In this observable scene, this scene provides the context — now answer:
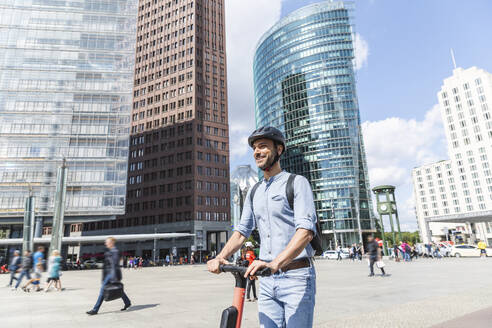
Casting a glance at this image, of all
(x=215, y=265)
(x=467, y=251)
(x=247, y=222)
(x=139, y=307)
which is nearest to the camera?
(x=215, y=265)

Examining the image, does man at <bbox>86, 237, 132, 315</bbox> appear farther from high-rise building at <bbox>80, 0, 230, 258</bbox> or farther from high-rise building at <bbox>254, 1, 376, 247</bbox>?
high-rise building at <bbox>254, 1, 376, 247</bbox>

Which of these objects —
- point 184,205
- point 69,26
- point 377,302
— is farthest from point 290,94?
point 377,302

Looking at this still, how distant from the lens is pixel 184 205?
225ft

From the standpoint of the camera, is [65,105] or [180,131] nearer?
[65,105]

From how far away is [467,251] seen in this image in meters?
32.6

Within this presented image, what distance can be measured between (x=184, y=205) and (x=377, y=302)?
63.4 meters

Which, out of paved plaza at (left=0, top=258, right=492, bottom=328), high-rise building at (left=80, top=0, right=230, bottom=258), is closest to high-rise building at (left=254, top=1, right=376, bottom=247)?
high-rise building at (left=80, top=0, right=230, bottom=258)

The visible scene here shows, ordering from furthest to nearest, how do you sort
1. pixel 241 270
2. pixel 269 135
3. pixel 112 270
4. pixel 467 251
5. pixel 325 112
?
pixel 325 112 → pixel 467 251 → pixel 112 270 → pixel 269 135 → pixel 241 270

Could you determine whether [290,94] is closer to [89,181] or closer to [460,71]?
[460,71]

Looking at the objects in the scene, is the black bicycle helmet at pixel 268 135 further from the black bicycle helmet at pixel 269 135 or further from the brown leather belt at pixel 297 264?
the brown leather belt at pixel 297 264

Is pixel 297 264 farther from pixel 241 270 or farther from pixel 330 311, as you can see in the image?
pixel 330 311

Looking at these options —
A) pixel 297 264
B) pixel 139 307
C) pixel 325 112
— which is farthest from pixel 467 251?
pixel 325 112

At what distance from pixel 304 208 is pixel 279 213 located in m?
0.25

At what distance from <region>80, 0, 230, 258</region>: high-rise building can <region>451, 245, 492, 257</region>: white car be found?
44.5 metres
